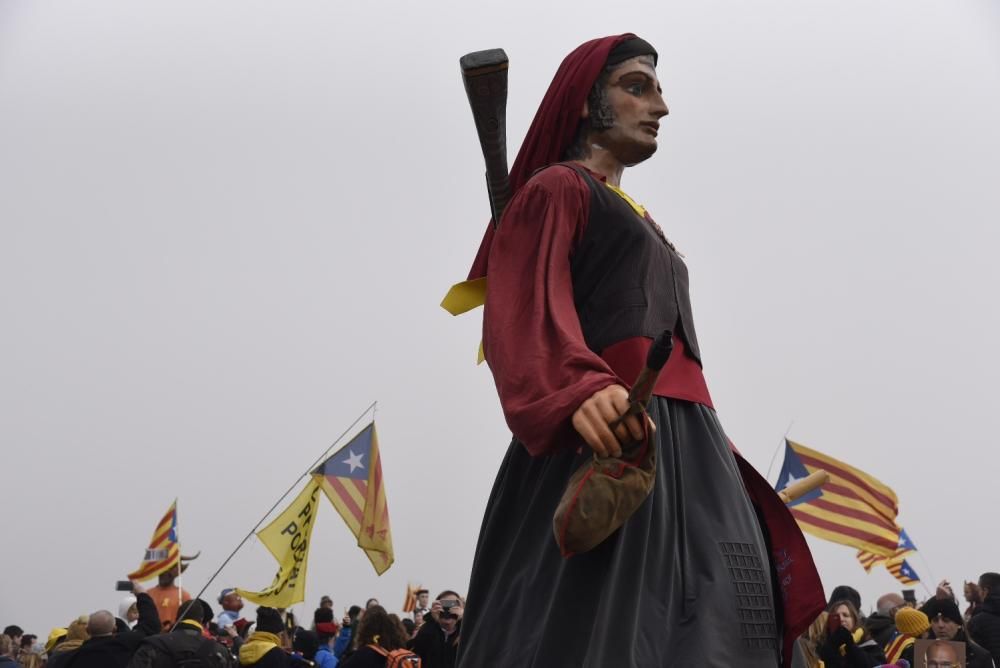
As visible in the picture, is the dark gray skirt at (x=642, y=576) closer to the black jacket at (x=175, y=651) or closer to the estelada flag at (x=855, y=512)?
the black jacket at (x=175, y=651)

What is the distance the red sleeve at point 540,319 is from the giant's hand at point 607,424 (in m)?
0.04

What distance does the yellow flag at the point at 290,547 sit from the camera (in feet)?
42.9

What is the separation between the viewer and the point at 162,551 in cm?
1859

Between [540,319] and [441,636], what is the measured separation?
768cm

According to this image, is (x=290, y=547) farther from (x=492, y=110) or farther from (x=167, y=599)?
(x=492, y=110)

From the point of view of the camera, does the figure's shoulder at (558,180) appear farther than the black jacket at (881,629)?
No

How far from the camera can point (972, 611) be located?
11.8 metres

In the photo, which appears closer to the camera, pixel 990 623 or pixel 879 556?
pixel 990 623

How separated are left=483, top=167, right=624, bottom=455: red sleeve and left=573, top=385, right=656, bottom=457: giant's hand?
0.04m

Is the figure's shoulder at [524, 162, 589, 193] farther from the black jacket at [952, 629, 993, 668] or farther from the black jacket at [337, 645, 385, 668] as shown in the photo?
the black jacket at [337, 645, 385, 668]

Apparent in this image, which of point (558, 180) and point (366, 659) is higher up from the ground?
point (558, 180)

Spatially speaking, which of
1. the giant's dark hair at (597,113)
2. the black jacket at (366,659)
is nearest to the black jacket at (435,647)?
the black jacket at (366,659)

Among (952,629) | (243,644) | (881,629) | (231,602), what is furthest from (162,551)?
(952,629)

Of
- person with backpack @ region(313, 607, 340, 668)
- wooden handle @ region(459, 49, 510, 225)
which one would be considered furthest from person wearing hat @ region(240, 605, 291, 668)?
wooden handle @ region(459, 49, 510, 225)
